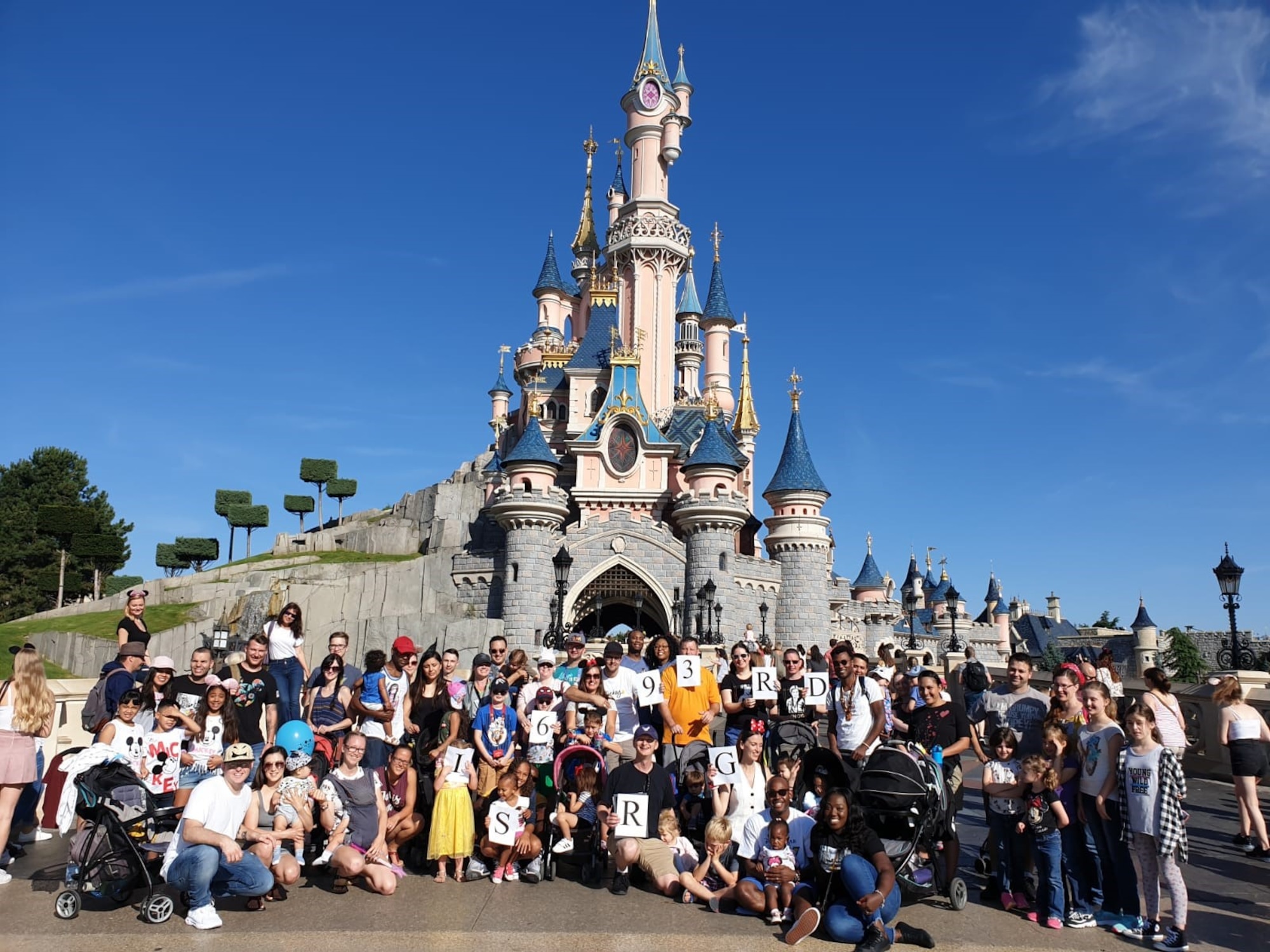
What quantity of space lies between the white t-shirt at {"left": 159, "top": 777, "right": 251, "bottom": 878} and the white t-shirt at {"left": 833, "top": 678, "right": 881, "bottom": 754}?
14.5 feet

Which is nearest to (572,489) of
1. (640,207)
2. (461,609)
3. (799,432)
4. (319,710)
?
(461,609)

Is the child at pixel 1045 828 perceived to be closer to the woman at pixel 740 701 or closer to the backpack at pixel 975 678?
the woman at pixel 740 701

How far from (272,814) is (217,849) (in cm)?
79

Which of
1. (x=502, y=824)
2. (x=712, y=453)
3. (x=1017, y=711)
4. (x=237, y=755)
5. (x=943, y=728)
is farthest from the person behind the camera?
(x=712, y=453)

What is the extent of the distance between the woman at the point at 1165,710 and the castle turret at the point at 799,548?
2653 centimetres

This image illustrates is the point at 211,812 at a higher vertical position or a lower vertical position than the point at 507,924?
higher

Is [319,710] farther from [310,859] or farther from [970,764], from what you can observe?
[970,764]

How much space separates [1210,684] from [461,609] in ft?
85.5

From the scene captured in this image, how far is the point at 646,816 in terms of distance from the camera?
20.8 feet

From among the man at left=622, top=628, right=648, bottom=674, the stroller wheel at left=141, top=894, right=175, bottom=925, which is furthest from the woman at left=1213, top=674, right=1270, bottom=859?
the stroller wheel at left=141, top=894, right=175, bottom=925

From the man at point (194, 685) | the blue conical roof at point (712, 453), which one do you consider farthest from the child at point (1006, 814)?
the blue conical roof at point (712, 453)

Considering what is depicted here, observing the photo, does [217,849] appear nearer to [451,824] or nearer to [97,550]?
[451,824]

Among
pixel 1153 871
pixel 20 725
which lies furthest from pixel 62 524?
pixel 1153 871

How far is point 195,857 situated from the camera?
5.58m
